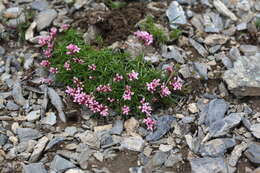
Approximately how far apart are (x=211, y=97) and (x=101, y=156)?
74.7 inches

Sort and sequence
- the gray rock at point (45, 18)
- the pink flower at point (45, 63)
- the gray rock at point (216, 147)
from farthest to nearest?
the gray rock at point (45, 18), the pink flower at point (45, 63), the gray rock at point (216, 147)

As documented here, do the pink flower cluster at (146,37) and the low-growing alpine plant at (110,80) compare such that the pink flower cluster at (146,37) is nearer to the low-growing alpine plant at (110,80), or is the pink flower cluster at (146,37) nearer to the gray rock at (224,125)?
the low-growing alpine plant at (110,80)

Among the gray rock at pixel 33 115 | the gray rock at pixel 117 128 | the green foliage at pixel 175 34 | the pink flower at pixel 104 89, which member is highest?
the green foliage at pixel 175 34

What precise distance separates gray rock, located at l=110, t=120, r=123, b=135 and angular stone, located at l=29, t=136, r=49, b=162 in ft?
2.96

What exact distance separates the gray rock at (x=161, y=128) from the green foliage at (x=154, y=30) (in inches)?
60.3

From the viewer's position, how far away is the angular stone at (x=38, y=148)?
18.9ft

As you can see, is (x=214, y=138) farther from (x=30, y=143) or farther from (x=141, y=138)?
(x=30, y=143)

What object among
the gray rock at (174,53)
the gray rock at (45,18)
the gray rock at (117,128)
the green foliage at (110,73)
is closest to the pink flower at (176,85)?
the green foliage at (110,73)

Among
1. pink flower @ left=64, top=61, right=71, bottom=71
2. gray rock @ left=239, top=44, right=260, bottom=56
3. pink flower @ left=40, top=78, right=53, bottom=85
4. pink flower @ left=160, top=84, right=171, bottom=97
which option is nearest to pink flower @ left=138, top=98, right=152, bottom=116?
pink flower @ left=160, top=84, right=171, bottom=97

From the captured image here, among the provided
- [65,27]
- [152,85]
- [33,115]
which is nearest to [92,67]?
[152,85]

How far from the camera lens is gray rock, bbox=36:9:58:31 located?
25.8ft

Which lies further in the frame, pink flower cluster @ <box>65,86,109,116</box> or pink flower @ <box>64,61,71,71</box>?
pink flower @ <box>64,61,71,71</box>

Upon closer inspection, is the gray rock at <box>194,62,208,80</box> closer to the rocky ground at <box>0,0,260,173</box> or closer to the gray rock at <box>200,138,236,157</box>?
the rocky ground at <box>0,0,260,173</box>

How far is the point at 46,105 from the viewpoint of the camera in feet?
21.5
